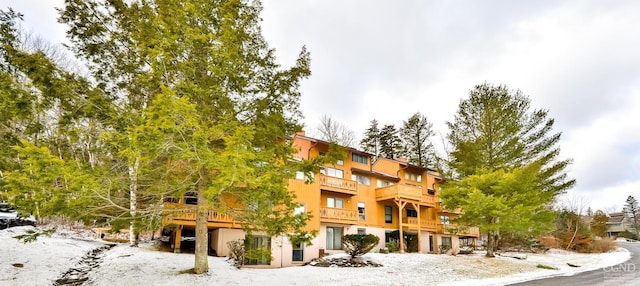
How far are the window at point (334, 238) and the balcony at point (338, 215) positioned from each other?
1.09 metres

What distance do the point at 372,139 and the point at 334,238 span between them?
26289mm

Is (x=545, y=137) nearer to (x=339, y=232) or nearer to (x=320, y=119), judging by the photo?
(x=339, y=232)

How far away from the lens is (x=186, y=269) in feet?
41.8

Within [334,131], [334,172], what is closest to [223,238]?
[334,172]

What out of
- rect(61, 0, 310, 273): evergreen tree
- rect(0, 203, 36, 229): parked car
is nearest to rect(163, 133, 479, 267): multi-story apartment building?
rect(61, 0, 310, 273): evergreen tree

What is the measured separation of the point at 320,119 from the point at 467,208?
2398cm

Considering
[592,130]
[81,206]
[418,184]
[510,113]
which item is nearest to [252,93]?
[81,206]

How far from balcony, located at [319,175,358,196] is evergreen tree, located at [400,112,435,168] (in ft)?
71.7

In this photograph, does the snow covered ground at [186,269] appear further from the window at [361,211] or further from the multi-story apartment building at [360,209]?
the window at [361,211]

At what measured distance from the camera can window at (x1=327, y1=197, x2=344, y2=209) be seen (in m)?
25.4

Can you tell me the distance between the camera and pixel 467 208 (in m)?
21.5

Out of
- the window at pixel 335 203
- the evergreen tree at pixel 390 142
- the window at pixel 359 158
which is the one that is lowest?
the window at pixel 335 203

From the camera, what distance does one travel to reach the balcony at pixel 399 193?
26.9 metres

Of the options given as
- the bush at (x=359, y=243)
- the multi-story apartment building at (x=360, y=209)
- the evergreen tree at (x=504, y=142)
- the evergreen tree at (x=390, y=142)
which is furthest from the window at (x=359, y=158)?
the evergreen tree at (x=390, y=142)
